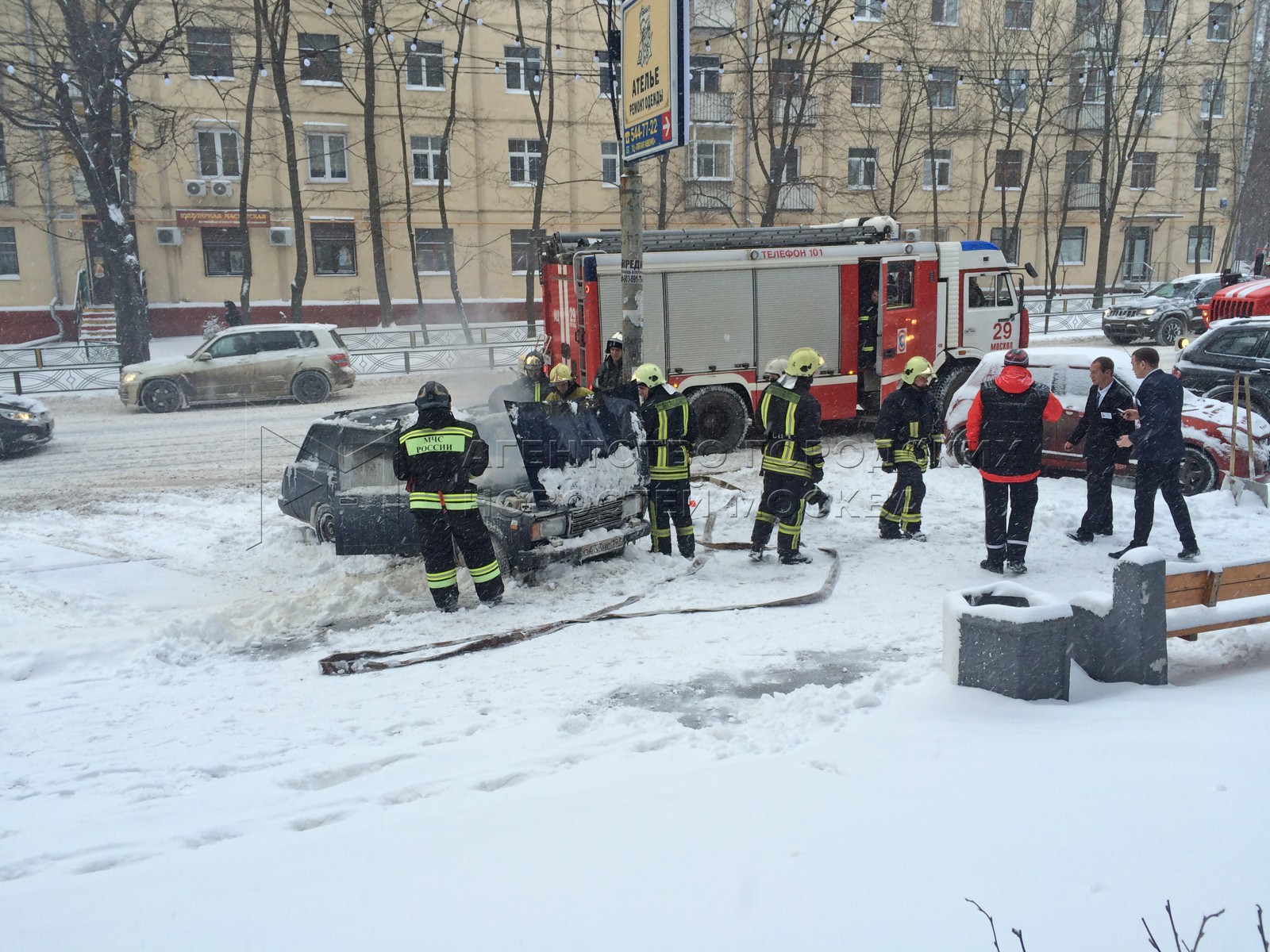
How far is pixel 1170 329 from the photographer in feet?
80.7

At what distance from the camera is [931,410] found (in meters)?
8.09

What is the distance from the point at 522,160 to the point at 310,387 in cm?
1788

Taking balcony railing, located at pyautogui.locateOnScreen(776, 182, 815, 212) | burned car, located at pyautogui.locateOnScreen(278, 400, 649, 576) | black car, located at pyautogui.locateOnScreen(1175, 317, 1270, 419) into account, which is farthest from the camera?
balcony railing, located at pyautogui.locateOnScreen(776, 182, 815, 212)

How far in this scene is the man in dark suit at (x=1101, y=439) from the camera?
767 centimetres

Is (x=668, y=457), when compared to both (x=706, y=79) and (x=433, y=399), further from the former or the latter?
(x=706, y=79)

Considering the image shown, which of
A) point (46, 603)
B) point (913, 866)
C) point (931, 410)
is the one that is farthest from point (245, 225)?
point (913, 866)

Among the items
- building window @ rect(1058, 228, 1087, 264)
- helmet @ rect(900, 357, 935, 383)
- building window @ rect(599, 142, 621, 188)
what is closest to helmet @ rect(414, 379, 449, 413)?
helmet @ rect(900, 357, 935, 383)

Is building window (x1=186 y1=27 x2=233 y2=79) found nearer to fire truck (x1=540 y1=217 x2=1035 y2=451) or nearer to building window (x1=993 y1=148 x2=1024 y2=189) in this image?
fire truck (x1=540 y1=217 x2=1035 y2=451)

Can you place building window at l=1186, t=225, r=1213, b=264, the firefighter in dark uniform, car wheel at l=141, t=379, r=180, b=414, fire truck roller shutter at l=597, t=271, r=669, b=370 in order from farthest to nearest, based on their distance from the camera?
building window at l=1186, t=225, r=1213, b=264
car wheel at l=141, t=379, r=180, b=414
fire truck roller shutter at l=597, t=271, r=669, b=370
the firefighter in dark uniform

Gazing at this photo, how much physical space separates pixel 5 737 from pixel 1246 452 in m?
10.2

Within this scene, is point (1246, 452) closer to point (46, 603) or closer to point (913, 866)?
point (913, 866)

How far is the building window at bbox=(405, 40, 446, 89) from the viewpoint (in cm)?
3139

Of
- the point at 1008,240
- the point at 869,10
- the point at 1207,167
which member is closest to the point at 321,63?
the point at 869,10

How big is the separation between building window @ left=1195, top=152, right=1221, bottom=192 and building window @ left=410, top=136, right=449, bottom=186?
30.5 m
